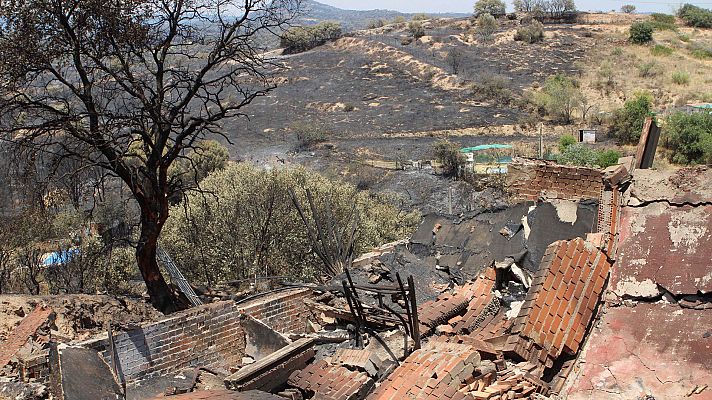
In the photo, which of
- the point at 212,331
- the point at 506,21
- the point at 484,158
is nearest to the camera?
the point at 212,331

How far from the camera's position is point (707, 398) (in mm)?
5336

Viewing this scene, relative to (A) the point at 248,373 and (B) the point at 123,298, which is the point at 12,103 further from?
(A) the point at 248,373

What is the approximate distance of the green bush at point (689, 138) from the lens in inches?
1198

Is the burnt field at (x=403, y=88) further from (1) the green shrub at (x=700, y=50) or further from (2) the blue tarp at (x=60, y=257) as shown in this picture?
(2) the blue tarp at (x=60, y=257)

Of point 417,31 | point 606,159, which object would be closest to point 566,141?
point 606,159

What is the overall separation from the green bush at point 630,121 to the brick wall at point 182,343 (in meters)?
30.7

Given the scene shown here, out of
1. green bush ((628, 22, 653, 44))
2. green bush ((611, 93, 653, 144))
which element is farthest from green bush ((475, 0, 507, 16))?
green bush ((611, 93, 653, 144))

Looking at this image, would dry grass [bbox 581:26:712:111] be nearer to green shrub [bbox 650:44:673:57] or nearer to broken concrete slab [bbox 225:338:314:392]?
green shrub [bbox 650:44:673:57]

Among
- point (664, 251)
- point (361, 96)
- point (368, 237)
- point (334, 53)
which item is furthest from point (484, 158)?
point (334, 53)

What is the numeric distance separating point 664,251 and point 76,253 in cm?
1588

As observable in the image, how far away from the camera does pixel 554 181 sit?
1184cm

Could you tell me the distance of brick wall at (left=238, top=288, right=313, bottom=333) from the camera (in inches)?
374

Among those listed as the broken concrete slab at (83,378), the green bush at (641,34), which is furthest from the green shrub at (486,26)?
the broken concrete slab at (83,378)

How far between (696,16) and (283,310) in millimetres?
70253
